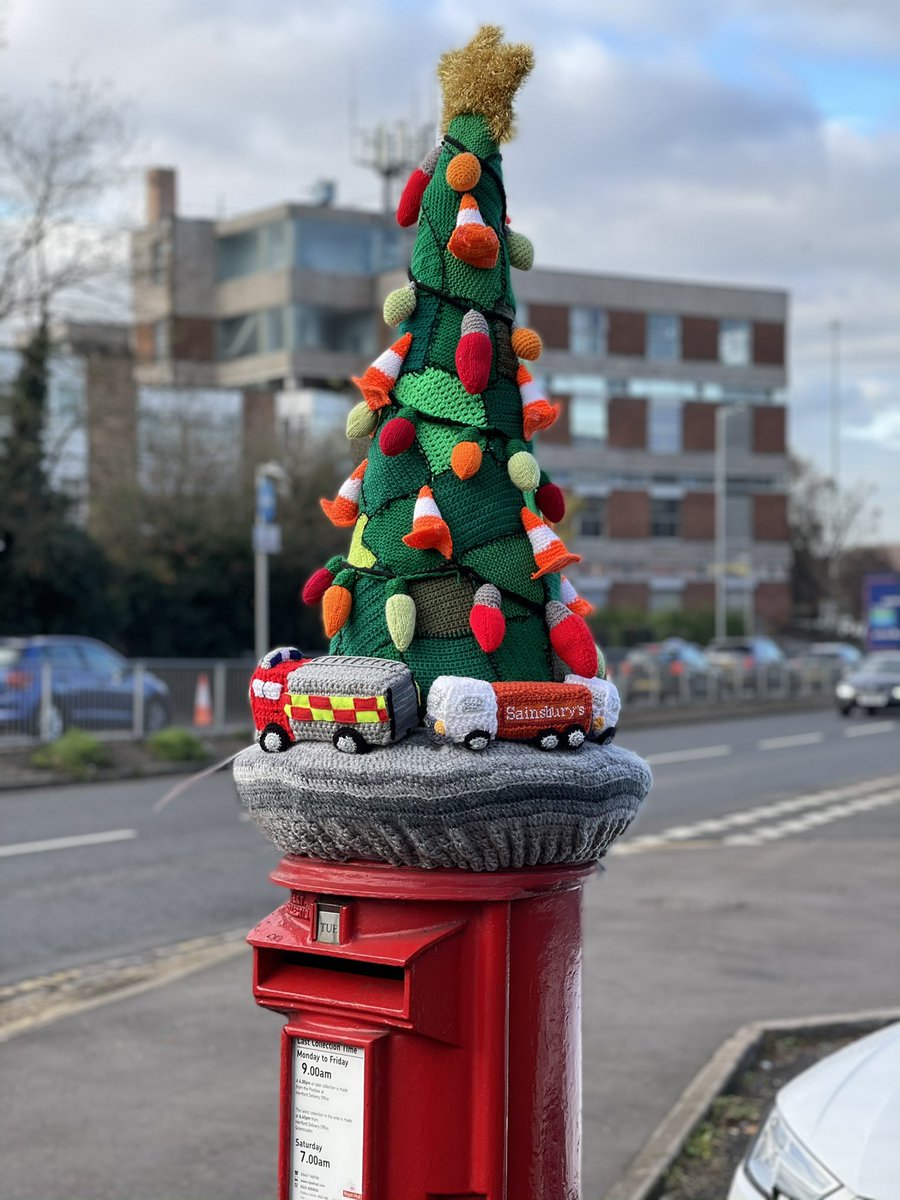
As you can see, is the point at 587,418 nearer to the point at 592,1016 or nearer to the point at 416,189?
the point at 592,1016

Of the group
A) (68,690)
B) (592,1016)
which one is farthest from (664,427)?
(592,1016)

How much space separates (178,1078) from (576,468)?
2166 inches

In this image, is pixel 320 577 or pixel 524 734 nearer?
pixel 524 734

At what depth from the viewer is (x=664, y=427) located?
204 ft

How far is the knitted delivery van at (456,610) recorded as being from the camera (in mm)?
2740

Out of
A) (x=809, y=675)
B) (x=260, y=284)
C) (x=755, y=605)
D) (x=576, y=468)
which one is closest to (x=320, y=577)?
(x=809, y=675)

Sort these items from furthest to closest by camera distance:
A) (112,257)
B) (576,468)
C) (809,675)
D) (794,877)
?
1. (576,468)
2. (809,675)
3. (112,257)
4. (794,877)

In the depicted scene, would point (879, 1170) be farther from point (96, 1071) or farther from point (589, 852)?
point (96, 1071)

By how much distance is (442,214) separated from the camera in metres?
3.20

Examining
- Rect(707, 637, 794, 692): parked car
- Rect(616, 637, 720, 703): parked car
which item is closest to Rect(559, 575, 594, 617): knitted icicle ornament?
Rect(616, 637, 720, 703): parked car

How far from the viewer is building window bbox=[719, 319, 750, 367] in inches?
2482

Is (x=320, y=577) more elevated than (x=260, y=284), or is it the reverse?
(x=260, y=284)

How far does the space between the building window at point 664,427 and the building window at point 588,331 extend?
3.33m

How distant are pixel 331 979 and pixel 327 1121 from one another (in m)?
0.26
